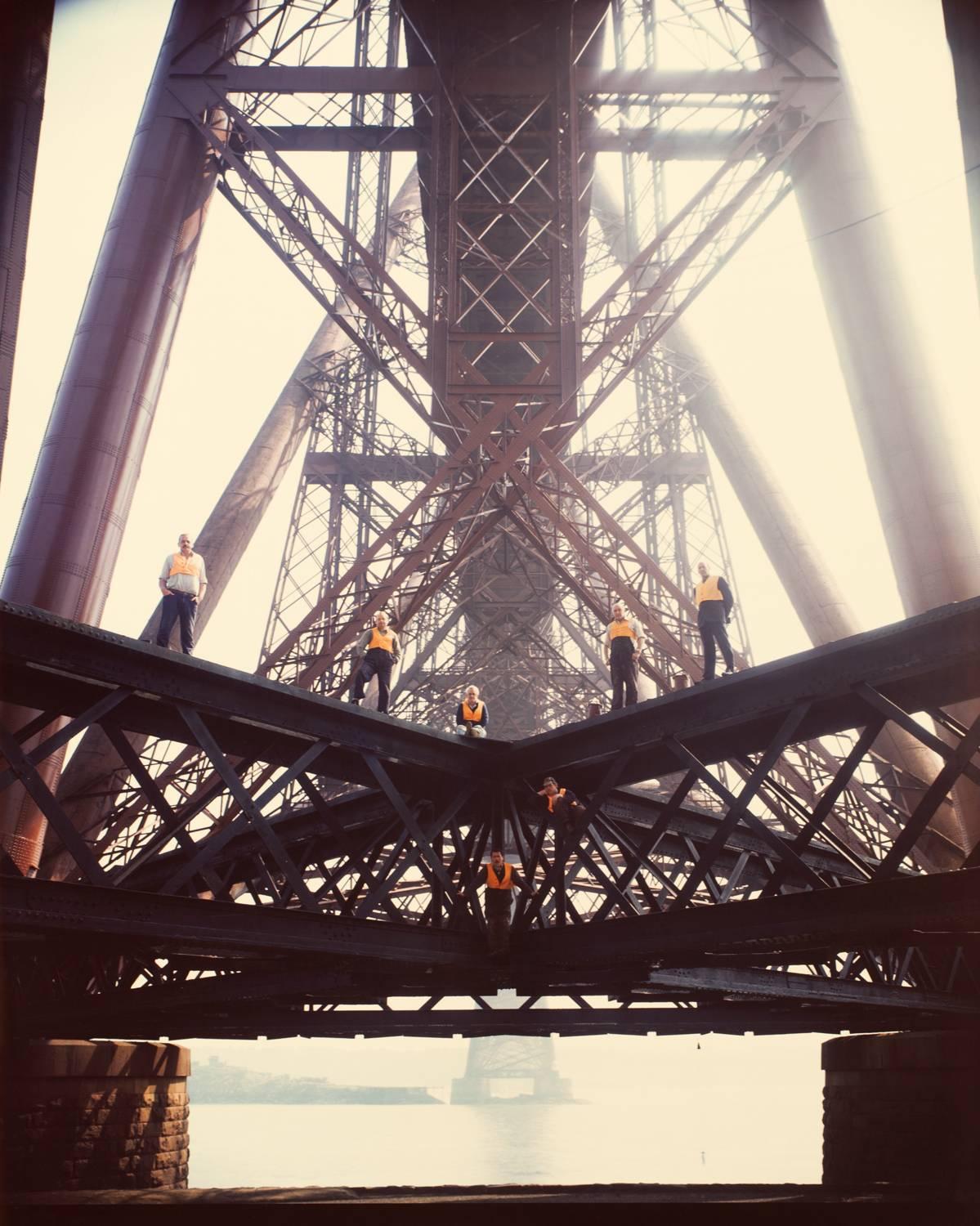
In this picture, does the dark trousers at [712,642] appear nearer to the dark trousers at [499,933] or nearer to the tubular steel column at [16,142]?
the dark trousers at [499,933]

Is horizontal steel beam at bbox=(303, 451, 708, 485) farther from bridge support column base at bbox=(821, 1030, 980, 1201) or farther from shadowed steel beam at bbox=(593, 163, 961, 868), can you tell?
bridge support column base at bbox=(821, 1030, 980, 1201)

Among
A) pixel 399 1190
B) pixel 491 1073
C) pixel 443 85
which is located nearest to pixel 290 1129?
pixel 491 1073

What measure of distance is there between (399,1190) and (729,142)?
16044mm

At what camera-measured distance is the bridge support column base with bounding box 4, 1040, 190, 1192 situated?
14.3 metres

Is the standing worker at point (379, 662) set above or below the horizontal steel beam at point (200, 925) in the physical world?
above

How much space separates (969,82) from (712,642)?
279 inches

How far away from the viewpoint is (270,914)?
8.69 meters

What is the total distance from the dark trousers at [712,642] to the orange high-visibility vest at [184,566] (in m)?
5.40

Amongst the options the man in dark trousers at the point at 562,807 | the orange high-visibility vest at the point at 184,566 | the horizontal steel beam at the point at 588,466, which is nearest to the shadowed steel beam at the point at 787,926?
the man in dark trousers at the point at 562,807

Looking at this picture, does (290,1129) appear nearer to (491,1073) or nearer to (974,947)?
(491,1073)

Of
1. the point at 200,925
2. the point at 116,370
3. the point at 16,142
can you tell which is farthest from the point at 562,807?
the point at 116,370

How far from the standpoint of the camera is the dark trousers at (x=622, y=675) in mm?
12836

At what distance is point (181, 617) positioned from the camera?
11422 millimetres

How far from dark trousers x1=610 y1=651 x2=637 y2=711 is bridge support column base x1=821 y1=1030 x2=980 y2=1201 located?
23.9 ft
